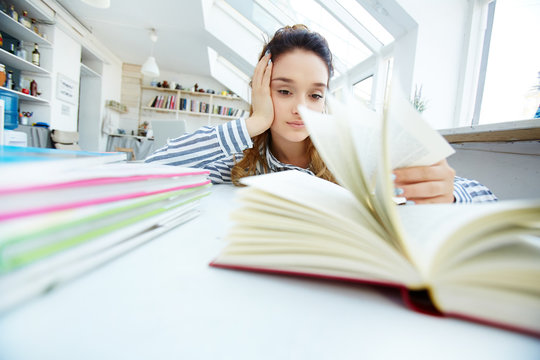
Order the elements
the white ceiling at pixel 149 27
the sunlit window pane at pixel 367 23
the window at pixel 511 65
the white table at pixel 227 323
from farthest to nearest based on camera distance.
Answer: the white ceiling at pixel 149 27
the sunlit window pane at pixel 367 23
the window at pixel 511 65
the white table at pixel 227 323

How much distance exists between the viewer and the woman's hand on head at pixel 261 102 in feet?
2.67

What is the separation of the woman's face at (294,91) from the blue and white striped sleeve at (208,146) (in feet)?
0.53

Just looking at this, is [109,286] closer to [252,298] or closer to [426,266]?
[252,298]

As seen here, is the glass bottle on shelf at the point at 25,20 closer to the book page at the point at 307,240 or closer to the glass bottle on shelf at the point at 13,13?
the glass bottle on shelf at the point at 13,13

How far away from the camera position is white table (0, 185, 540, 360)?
0.12m

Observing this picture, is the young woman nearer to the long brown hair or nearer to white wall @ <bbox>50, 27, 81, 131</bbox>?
the long brown hair

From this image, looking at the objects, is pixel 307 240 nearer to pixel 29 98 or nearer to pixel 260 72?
pixel 260 72

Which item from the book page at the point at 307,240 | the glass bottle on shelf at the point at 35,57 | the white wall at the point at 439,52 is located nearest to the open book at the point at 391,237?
the book page at the point at 307,240

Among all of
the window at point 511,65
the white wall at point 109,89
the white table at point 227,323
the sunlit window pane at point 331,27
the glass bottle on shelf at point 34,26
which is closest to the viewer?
the white table at point 227,323

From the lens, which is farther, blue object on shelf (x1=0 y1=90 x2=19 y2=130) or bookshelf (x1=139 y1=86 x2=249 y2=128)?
bookshelf (x1=139 y1=86 x2=249 y2=128)

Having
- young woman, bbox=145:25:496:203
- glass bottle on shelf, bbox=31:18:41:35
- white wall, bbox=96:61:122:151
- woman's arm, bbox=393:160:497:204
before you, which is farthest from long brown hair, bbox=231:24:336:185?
white wall, bbox=96:61:122:151

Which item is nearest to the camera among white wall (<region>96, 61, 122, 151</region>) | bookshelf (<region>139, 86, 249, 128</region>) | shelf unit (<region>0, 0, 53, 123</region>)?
shelf unit (<region>0, 0, 53, 123</region>)

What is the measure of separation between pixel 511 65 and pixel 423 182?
1669 mm

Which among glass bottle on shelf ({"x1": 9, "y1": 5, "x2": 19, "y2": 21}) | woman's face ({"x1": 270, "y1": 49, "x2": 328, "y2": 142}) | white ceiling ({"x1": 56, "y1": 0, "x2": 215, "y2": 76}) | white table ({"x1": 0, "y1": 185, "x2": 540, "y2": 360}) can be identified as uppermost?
white ceiling ({"x1": 56, "y1": 0, "x2": 215, "y2": 76})
